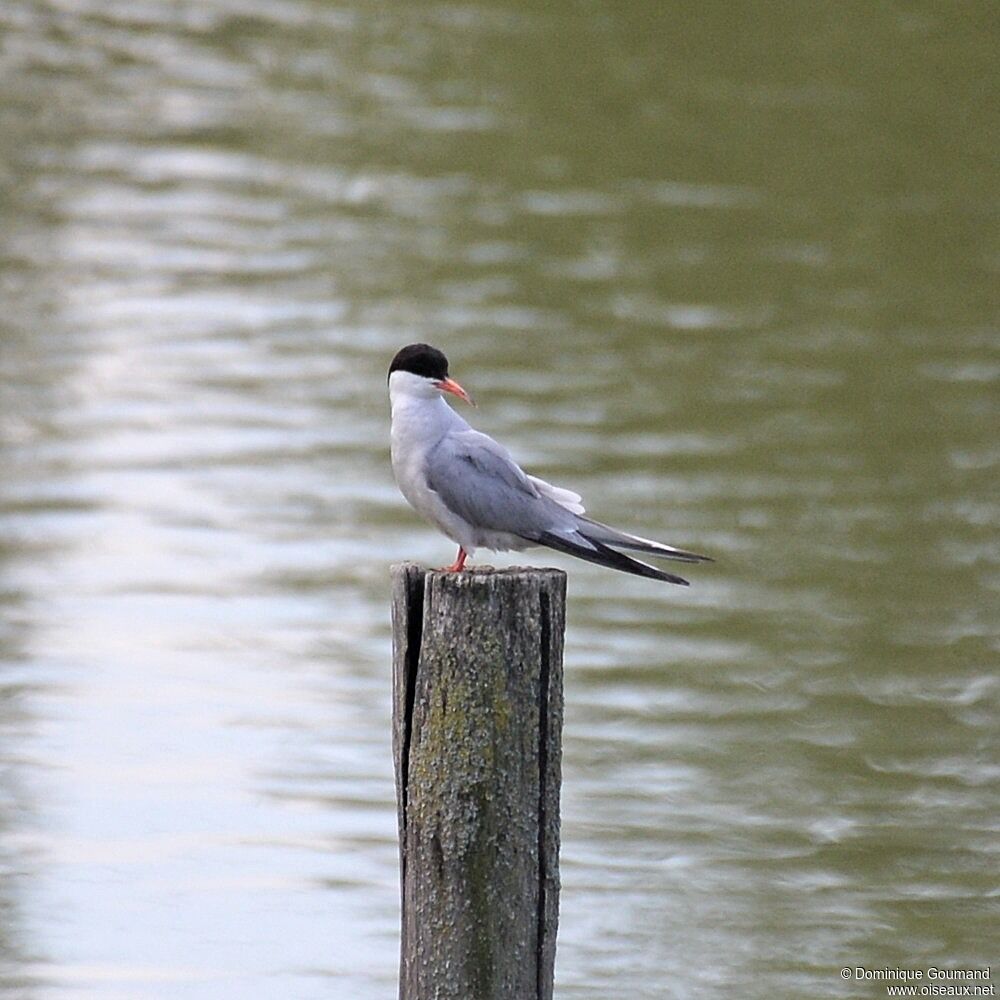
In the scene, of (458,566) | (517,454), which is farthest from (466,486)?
(517,454)

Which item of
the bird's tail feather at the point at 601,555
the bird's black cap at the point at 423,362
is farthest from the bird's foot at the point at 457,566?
the bird's black cap at the point at 423,362

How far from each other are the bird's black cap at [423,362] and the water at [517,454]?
2697 millimetres

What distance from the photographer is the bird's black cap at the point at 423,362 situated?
582 centimetres

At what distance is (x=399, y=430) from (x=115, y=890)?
322 cm

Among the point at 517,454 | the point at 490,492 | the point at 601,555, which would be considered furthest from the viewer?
the point at 517,454

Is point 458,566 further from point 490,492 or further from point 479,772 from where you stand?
point 479,772

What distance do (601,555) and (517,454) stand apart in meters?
7.16

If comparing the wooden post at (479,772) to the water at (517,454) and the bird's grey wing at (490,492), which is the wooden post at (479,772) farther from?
the water at (517,454)

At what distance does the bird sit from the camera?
557 centimetres

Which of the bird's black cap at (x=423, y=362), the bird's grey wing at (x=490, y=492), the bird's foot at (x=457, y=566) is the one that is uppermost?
the bird's black cap at (x=423, y=362)

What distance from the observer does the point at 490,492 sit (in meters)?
5.63

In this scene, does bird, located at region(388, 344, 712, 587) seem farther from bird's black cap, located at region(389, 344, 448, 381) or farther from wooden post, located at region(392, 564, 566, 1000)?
wooden post, located at region(392, 564, 566, 1000)

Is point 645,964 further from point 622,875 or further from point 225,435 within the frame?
point 225,435

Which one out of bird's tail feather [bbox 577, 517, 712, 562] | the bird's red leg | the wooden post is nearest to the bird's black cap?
the bird's red leg
